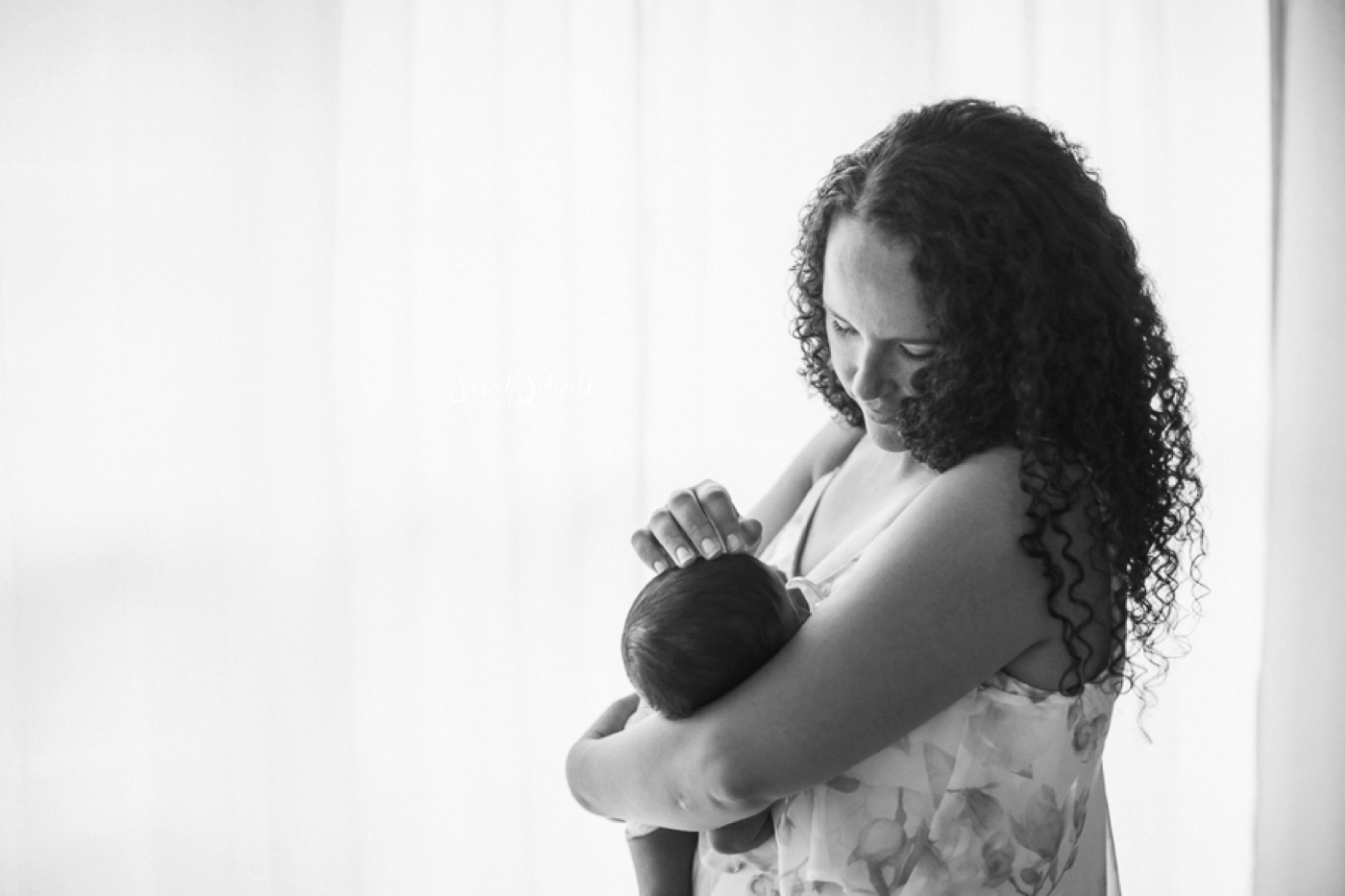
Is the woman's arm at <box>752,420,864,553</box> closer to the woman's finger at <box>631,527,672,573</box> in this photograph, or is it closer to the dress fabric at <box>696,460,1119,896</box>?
the woman's finger at <box>631,527,672,573</box>

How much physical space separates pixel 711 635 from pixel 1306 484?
207 cm

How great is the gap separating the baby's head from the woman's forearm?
0.03 meters

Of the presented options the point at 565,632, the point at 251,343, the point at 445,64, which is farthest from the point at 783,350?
the point at 251,343

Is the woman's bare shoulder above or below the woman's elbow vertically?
above

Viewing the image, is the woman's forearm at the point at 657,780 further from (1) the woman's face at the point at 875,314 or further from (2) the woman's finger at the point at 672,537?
(1) the woman's face at the point at 875,314

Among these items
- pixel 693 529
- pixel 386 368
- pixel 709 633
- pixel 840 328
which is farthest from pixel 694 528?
pixel 386 368

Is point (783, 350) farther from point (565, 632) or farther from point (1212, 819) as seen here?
point (1212, 819)

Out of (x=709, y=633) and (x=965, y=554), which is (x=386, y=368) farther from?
(x=965, y=554)

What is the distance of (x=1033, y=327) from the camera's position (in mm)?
864

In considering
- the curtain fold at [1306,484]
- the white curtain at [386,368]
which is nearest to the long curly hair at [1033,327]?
the white curtain at [386,368]

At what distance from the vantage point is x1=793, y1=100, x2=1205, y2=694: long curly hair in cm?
86

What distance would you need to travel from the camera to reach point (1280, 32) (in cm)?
230

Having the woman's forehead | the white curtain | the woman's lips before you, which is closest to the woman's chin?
the woman's lips

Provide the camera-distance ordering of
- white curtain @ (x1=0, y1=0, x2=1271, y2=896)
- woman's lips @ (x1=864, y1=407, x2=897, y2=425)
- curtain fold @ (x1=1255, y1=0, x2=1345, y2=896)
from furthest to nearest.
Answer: curtain fold @ (x1=1255, y1=0, x2=1345, y2=896)
white curtain @ (x1=0, y1=0, x2=1271, y2=896)
woman's lips @ (x1=864, y1=407, x2=897, y2=425)
